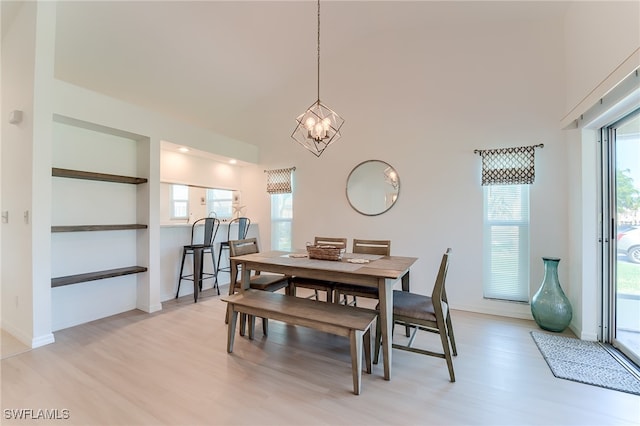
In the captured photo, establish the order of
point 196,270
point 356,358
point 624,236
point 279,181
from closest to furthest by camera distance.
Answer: point 356,358
point 624,236
point 196,270
point 279,181

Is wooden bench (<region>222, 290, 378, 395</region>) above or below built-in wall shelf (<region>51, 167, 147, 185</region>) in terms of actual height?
below

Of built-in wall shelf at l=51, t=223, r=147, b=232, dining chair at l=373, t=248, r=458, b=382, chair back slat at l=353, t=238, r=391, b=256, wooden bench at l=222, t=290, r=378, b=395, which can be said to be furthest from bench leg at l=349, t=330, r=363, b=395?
built-in wall shelf at l=51, t=223, r=147, b=232

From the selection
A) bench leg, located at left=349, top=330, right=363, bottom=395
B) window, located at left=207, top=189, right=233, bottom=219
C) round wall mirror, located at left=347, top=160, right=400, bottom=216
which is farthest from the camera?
window, located at left=207, top=189, right=233, bottom=219

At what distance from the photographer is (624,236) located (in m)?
2.46

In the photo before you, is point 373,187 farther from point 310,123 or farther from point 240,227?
point 240,227

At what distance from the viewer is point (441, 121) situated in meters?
3.69

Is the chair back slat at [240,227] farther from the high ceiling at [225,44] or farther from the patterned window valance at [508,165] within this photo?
the patterned window valance at [508,165]

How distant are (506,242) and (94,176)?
4793 millimetres

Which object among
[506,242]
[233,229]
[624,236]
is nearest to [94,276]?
[233,229]

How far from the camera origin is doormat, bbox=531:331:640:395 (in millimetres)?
1992

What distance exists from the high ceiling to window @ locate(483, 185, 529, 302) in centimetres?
203

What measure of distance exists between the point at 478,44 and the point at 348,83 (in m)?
1.76

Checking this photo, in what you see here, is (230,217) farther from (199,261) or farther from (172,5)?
(172,5)

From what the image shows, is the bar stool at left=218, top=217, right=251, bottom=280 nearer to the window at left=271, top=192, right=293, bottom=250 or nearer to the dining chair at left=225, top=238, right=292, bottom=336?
the window at left=271, top=192, right=293, bottom=250
